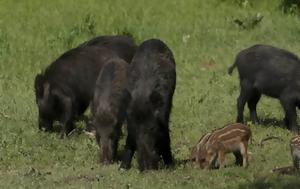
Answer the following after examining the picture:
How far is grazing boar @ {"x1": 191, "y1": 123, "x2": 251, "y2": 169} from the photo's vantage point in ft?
34.4

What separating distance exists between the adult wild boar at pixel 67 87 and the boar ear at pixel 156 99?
3148mm

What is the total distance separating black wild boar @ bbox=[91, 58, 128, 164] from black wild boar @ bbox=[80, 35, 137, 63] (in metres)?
Answer: 2.37

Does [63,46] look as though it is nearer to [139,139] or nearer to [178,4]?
[178,4]

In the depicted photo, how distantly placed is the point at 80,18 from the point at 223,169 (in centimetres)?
Result: 1160

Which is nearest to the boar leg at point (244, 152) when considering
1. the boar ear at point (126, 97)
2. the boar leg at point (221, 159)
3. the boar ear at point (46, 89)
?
the boar leg at point (221, 159)

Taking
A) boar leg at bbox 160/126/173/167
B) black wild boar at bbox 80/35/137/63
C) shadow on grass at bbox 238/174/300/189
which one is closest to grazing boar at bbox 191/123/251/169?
boar leg at bbox 160/126/173/167

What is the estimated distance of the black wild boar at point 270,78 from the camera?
13.5 metres

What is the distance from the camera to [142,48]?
11070 millimetres

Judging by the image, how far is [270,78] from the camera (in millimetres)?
13773

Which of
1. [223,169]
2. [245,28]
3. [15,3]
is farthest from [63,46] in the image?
[223,169]

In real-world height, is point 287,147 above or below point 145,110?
below

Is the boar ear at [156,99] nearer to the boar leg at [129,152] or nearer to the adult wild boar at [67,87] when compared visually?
the boar leg at [129,152]

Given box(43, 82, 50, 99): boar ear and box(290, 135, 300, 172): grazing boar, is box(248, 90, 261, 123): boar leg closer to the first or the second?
box(43, 82, 50, 99): boar ear

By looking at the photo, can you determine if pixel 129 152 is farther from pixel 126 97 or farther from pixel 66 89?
pixel 66 89
